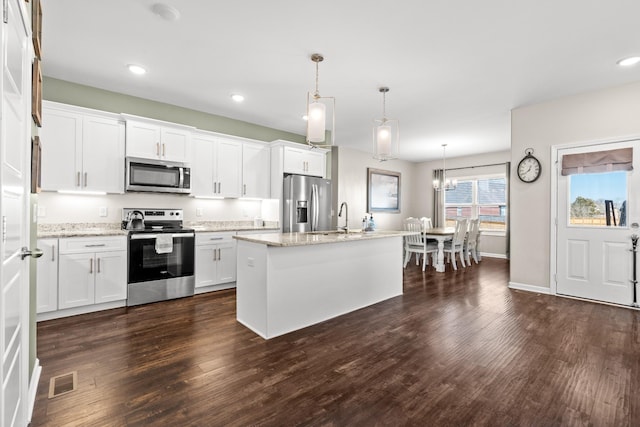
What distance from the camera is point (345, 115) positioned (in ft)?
15.8

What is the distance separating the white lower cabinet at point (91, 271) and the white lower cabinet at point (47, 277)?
41 millimetres

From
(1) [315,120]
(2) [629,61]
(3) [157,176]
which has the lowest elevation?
(3) [157,176]

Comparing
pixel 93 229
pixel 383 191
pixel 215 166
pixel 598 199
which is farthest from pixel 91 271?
pixel 383 191

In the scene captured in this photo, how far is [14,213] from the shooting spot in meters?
1.27

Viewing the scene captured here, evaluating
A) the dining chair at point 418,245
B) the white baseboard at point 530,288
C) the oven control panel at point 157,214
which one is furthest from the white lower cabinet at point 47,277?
the white baseboard at point 530,288

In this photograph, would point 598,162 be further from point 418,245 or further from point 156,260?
point 156,260

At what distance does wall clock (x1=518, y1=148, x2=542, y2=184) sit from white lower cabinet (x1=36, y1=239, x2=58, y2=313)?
579 cm

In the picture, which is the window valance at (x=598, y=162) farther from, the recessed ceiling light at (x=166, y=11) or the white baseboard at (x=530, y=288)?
the recessed ceiling light at (x=166, y=11)

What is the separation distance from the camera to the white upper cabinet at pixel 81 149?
3.36 m

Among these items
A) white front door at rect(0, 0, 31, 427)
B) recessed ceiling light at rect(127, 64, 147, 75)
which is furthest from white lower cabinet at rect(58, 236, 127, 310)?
white front door at rect(0, 0, 31, 427)

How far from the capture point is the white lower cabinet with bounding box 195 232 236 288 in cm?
416

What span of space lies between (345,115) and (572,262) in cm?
371

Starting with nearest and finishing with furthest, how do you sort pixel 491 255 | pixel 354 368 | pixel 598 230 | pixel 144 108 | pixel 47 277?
pixel 354 368, pixel 47 277, pixel 598 230, pixel 144 108, pixel 491 255

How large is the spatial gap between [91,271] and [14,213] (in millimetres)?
2524
